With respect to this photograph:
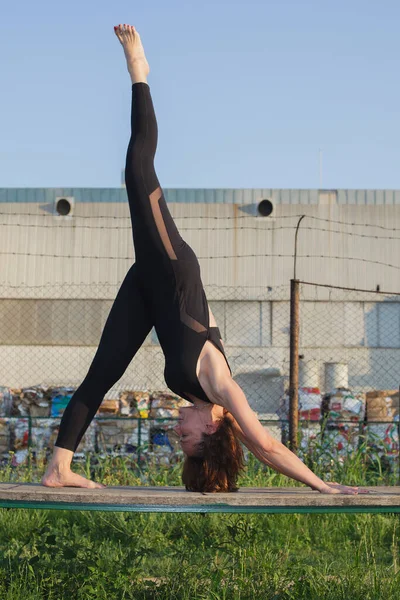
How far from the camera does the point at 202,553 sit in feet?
15.6

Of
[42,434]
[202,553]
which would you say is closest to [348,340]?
[42,434]

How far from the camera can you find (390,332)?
71.1 ft

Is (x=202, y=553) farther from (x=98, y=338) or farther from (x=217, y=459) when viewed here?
(x=98, y=338)

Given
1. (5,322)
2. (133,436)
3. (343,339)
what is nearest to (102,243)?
(5,322)

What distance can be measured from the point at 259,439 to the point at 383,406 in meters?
10.6

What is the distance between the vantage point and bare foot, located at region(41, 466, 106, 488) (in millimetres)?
3625

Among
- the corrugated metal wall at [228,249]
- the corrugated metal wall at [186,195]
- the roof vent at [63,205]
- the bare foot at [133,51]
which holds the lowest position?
the bare foot at [133,51]

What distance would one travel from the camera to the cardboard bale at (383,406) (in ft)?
42.9

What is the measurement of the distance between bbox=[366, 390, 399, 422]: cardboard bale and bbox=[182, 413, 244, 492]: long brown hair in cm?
980

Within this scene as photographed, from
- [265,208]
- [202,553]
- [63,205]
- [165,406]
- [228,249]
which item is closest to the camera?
[202,553]

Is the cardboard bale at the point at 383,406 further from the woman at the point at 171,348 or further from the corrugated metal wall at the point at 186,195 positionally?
the corrugated metal wall at the point at 186,195

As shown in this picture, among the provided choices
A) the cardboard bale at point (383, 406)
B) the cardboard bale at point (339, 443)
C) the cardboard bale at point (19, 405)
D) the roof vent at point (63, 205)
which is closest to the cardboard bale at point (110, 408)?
the cardboard bale at point (19, 405)

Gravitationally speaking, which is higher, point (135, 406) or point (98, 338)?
point (98, 338)

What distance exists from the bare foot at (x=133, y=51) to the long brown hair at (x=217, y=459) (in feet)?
5.45
